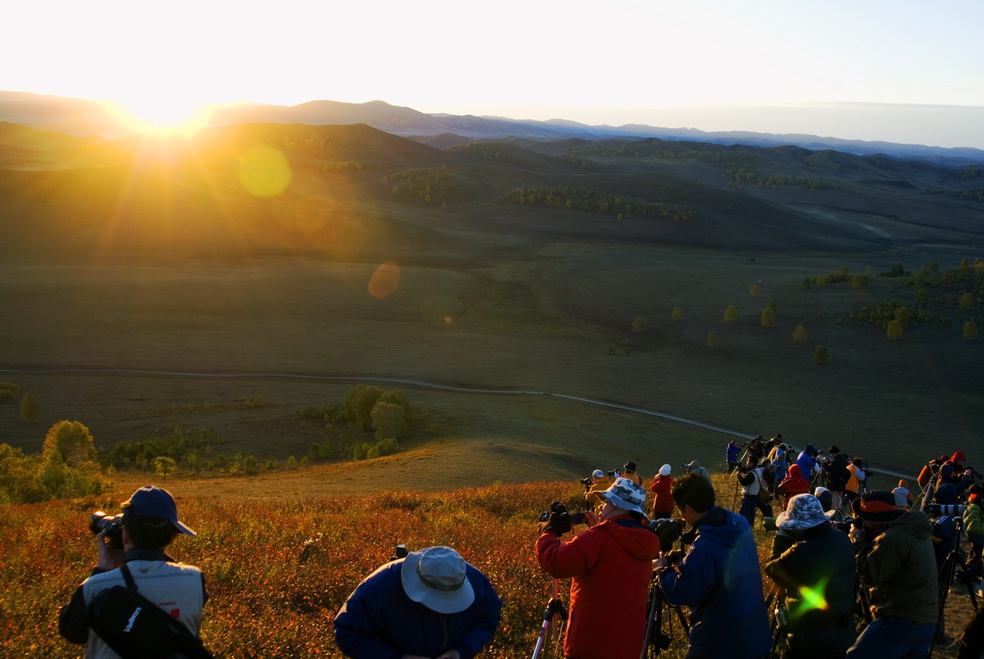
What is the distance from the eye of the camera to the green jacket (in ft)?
18.5

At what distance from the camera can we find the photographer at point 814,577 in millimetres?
5293

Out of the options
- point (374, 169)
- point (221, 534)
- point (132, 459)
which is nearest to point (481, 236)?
point (374, 169)

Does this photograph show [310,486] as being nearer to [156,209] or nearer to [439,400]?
[439,400]

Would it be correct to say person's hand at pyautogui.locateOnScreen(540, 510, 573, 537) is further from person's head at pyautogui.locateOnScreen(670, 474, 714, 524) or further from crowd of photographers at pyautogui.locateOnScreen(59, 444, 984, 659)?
person's head at pyautogui.locateOnScreen(670, 474, 714, 524)

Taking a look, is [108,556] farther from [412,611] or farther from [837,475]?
[837,475]

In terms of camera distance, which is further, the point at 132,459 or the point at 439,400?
the point at 439,400

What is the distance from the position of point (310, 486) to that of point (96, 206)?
7691 centimetres

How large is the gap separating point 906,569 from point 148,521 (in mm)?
5261

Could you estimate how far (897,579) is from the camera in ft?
18.7

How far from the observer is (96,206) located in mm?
83438

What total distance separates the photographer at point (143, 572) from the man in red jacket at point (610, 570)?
2139 millimetres

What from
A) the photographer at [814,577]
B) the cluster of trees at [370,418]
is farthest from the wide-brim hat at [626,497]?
the cluster of trees at [370,418]

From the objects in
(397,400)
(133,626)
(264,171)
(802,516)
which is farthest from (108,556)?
(264,171)

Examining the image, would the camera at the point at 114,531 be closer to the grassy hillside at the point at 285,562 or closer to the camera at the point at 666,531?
the grassy hillside at the point at 285,562
